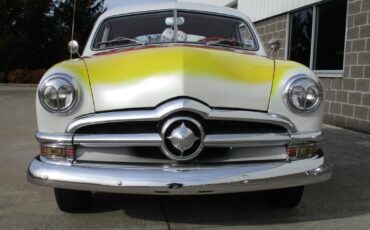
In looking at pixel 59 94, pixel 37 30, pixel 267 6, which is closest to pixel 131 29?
pixel 59 94

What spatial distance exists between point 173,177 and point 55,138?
732mm

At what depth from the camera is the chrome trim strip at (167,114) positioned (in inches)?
103

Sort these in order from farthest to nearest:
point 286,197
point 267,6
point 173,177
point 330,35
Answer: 1. point 267,6
2. point 330,35
3. point 286,197
4. point 173,177

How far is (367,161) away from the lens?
503 centimetres

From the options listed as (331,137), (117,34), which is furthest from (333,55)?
(117,34)

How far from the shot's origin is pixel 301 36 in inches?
360

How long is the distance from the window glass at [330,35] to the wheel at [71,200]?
5623mm

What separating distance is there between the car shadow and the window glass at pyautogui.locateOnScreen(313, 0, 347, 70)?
164 inches

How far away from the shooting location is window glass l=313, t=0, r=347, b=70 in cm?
766

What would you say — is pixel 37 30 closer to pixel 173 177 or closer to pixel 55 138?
pixel 55 138

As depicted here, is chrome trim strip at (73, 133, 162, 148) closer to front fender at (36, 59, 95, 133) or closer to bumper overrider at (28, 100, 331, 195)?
bumper overrider at (28, 100, 331, 195)

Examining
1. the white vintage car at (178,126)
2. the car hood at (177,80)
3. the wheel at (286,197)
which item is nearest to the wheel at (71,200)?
the white vintage car at (178,126)

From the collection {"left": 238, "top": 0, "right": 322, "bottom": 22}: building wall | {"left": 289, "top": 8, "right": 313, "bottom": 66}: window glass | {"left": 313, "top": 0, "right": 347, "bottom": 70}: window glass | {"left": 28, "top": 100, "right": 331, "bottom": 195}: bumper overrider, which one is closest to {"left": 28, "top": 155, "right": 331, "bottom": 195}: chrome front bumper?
{"left": 28, "top": 100, "right": 331, "bottom": 195}: bumper overrider

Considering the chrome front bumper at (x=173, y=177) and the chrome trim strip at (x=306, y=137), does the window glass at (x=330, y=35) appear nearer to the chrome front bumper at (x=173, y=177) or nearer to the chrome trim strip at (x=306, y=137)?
the chrome trim strip at (x=306, y=137)
